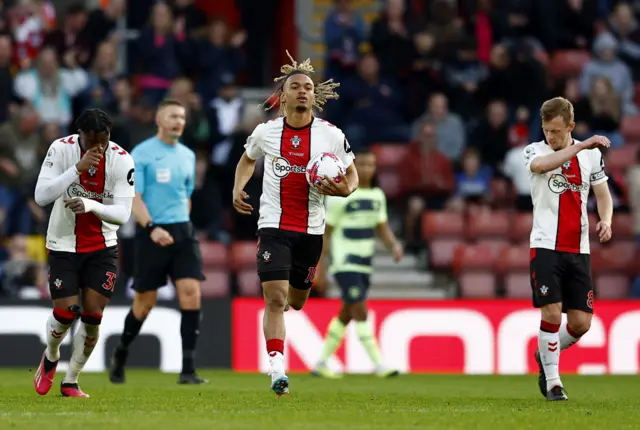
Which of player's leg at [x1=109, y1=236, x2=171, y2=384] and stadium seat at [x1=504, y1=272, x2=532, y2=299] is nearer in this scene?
player's leg at [x1=109, y1=236, x2=171, y2=384]

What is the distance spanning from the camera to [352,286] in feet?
43.9

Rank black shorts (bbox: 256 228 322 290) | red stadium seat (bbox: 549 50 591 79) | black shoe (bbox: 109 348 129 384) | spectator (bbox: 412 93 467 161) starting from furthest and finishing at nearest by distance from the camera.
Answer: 1. red stadium seat (bbox: 549 50 591 79)
2. spectator (bbox: 412 93 467 161)
3. black shoe (bbox: 109 348 129 384)
4. black shorts (bbox: 256 228 322 290)

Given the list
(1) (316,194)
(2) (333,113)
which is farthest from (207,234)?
(1) (316,194)

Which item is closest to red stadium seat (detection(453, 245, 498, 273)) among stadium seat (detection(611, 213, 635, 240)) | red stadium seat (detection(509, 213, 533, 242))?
red stadium seat (detection(509, 213, 533, 242))

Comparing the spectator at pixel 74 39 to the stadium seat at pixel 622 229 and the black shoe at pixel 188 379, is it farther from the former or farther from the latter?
the stadium seat at pixel 622 229

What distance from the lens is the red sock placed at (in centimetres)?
915

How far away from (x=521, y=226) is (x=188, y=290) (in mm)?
6363

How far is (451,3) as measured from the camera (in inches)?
765

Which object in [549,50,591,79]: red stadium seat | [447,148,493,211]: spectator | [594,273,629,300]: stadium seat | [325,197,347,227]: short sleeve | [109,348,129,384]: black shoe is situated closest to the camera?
[109,348,129,384]: black shoe

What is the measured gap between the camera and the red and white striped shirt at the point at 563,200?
9.54 metres

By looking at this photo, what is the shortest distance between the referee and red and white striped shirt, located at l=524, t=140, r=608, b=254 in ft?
11.4

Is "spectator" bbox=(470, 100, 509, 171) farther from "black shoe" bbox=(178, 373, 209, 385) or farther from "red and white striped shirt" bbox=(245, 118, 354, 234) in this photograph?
"red and white striped shirt" bbox=(245, 118, 354, 234)

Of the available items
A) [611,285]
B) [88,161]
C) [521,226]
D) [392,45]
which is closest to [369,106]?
[392,45]

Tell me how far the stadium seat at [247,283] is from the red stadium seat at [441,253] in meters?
2.30
